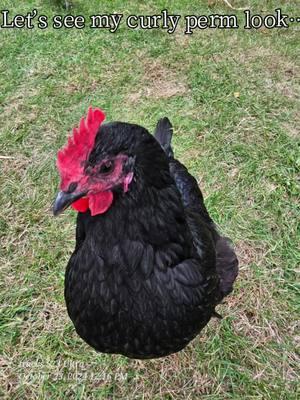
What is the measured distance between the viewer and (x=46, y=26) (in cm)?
468

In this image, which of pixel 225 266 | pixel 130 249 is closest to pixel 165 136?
pixel 225 266

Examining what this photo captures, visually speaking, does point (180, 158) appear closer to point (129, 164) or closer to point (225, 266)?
point (225, 266)

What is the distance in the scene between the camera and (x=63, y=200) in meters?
1.29

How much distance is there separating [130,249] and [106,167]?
0.29m

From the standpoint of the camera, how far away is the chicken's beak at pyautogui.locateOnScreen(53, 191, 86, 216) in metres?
1.28

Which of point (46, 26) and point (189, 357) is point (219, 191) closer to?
point (189, 357)

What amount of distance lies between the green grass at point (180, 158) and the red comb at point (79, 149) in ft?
4.65

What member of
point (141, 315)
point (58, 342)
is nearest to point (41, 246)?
point (58, 342)

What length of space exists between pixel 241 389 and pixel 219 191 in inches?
53.0

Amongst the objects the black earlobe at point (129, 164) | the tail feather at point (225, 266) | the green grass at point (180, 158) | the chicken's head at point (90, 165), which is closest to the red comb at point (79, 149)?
the chicken's head at point (90, 165)

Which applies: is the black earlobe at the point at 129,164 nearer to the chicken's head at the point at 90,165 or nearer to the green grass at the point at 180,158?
the chicken's head at the point at 90,165

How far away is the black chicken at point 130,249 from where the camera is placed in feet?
4.25

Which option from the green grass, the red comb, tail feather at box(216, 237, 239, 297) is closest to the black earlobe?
the red comb

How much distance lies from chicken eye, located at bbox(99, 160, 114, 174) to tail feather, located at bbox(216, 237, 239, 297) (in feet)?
3.42
